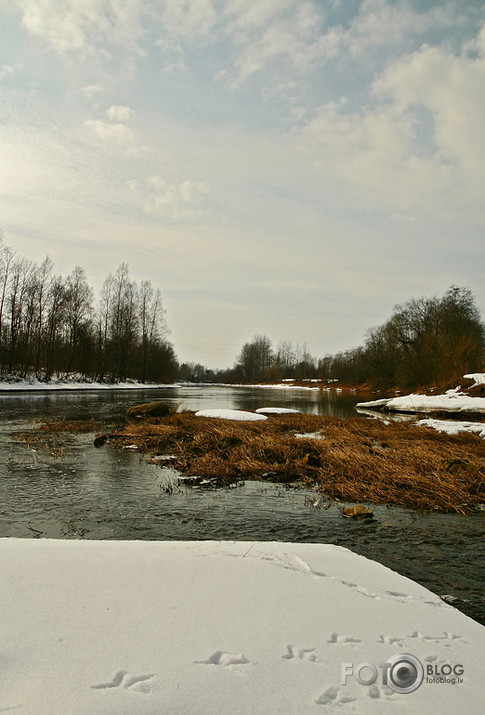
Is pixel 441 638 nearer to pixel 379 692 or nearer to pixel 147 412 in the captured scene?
pixel 379 692

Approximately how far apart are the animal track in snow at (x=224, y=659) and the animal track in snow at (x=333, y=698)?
36cm

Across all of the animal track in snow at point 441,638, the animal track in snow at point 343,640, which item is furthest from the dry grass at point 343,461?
the animal track in snow at point 343,640

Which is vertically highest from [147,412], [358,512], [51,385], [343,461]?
[51,385]

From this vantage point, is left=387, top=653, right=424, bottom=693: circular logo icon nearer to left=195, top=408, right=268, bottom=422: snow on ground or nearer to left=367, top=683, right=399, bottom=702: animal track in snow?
left=367, top=683, right=399, bottom=702: animal track in snow

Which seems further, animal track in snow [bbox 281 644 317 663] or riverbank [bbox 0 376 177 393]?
riverbank [bbox 0 376 177 393]

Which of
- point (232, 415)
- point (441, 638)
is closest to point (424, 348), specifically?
point (232, 415)

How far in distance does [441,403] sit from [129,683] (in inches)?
854

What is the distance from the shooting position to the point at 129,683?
1568 mm

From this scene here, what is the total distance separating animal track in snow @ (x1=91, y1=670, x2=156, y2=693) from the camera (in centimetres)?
154

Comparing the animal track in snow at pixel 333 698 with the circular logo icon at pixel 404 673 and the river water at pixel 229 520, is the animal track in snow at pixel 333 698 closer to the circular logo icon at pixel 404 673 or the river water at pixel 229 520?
the circular logo icon at pixel 404 673

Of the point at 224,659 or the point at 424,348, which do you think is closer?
the point at 224,659

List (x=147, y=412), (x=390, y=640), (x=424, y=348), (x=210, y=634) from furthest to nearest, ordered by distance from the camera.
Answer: (x=424, y=348), (x=147, y=412), (x=390, y=640), (x=210, y=634)

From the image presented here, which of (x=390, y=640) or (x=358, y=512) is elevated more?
(x=390, y=640)

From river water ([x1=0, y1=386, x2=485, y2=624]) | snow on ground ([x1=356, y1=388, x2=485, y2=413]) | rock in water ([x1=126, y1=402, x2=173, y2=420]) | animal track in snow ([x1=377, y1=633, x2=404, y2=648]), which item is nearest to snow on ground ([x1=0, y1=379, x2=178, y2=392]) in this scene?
rock in water ([x1=126, y1=402, x2=173, y2=420])
